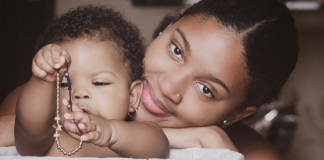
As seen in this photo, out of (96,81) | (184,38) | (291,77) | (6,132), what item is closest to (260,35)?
(184,38)

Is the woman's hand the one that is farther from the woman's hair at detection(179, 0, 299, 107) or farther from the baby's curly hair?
the woman's hair at detection(179, 0, 299, 107)

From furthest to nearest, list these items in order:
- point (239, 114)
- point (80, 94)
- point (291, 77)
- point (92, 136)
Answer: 1. point (291, 77)
2. point (239, 114)
3. point (80, 94)
4. point (92, 136)

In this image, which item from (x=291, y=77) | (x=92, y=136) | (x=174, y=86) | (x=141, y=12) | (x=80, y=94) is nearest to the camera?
(x=92, y=136)

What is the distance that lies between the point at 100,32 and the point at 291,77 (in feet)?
5.19

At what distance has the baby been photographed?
48 centimetres

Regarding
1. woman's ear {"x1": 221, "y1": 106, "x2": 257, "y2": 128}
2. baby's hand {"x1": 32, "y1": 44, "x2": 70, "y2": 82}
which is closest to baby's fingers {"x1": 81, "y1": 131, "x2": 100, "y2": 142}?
baby's hand {"x1": 32, "y1": 44, "x2": 70, "y2": 82}

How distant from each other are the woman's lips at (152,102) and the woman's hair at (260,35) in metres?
0.23

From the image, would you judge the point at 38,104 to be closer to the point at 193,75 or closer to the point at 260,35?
the point at 193,75

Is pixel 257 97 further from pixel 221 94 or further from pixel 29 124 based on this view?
pixel 29 124

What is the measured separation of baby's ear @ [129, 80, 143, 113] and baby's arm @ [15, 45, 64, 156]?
0.73 ft

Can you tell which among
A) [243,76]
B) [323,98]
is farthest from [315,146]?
[243,76]

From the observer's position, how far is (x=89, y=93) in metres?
0.61

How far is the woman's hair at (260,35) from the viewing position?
72 centimetres

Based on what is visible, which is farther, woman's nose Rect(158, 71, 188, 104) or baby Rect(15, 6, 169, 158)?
woman's nose Rect(158, 71, 188, 104)
